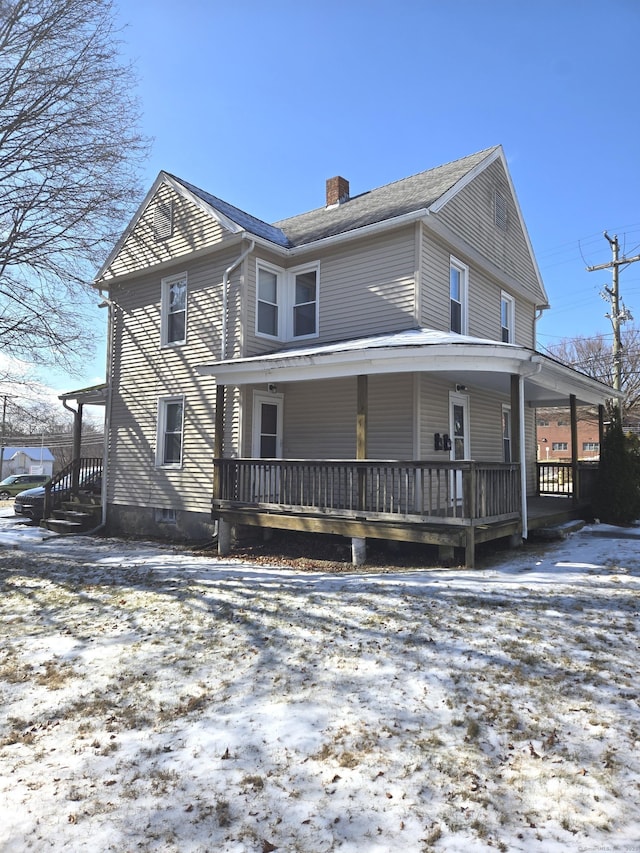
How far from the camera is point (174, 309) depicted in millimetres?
13672

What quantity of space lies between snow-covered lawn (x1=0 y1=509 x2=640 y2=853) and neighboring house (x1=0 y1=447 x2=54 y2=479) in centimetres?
4979

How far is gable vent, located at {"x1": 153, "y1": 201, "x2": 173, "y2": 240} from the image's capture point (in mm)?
13523

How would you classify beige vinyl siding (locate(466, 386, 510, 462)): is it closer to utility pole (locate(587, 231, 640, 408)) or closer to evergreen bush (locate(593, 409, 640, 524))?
evergreen bush (locate(593, 409, 640, 524))

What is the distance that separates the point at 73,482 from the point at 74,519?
1566 millimetres

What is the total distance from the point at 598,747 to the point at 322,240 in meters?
10.5

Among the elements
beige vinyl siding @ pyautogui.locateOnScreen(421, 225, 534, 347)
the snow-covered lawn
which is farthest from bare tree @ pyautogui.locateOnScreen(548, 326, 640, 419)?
the snow-covered lawn

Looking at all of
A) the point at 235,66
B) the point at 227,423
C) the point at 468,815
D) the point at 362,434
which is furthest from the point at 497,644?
the point at 235,66

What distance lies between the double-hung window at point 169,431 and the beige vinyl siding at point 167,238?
11.8 ft

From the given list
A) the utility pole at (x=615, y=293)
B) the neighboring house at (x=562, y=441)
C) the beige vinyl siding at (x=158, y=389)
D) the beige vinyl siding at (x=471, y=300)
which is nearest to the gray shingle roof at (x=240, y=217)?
the beige vinyl siding at (x=158, y=389)

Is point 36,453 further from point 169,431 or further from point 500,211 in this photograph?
point 500,211

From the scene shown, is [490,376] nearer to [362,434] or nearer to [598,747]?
[362,434]

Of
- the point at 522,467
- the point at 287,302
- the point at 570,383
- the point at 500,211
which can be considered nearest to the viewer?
the point at 522,467

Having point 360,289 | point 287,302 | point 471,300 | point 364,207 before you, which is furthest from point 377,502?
point 364,207

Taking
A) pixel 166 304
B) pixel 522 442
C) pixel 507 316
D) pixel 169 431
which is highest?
pixel 507 316
